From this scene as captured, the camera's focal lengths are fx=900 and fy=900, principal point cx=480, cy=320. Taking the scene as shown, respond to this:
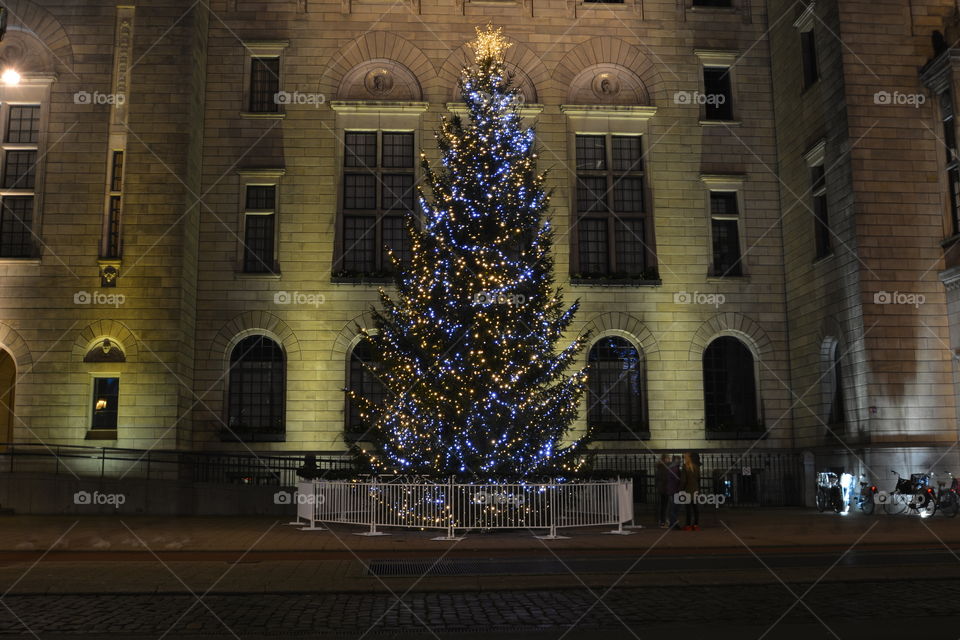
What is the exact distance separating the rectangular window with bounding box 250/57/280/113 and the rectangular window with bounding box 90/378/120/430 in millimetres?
9567

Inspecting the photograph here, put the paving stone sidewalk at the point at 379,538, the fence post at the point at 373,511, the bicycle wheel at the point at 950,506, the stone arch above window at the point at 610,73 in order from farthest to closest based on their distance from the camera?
1. the stone arch above window at the point at 610,73
2. the bicycle wheel at the point at 950,506
3. the fence post at the point at 373,511
4. the paving stone sidewalk at the point at 379,538

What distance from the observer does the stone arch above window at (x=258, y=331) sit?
1077 inches

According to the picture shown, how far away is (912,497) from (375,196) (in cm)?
1749

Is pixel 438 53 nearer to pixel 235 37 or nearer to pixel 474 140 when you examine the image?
pixel 235 37

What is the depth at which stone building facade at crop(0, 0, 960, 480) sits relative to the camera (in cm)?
2461

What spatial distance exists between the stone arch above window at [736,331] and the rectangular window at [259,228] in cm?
1366

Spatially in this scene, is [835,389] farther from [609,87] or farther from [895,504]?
[609,87]

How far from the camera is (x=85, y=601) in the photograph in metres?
10.4

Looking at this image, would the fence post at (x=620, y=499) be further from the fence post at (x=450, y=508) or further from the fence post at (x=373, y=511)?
the fence post at (x=373, y=511)

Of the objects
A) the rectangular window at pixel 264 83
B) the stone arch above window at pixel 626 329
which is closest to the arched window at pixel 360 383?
the stone arch above window at pixel 626 329

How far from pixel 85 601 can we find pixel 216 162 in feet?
65.2

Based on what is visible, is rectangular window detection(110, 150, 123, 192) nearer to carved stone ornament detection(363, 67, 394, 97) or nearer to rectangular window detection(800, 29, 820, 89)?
carved stone ornament detection(363, 67, 394, 97)

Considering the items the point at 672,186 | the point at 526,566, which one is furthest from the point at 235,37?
the point at 526,566

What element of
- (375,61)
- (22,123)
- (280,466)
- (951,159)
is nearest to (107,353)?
(280,466)
